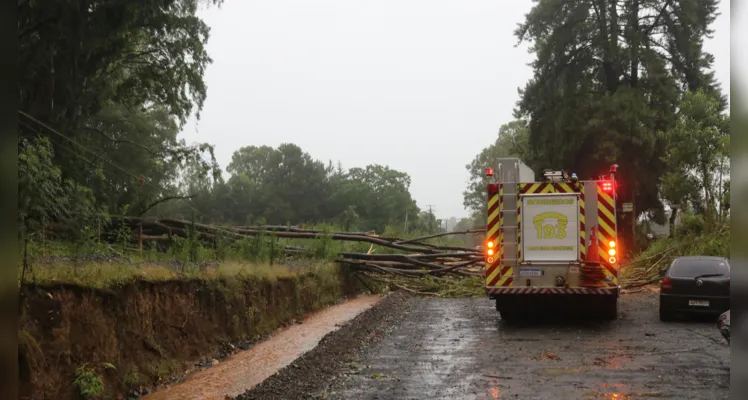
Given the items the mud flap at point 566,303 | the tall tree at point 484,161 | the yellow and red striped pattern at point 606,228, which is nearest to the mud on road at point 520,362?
the mud flap at point 566,303

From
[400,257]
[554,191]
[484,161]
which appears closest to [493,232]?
[554,191]

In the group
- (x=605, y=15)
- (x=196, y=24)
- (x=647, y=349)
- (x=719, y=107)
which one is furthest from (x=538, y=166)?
(x=647, y=349)

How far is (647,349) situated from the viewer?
10414 mm

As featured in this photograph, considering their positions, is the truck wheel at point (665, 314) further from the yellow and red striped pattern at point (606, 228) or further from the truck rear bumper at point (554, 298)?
the yellow and red striped pattern at point (606, 228)

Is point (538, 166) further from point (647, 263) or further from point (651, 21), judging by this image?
point (647, 263)

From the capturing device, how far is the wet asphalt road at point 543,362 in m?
7.58

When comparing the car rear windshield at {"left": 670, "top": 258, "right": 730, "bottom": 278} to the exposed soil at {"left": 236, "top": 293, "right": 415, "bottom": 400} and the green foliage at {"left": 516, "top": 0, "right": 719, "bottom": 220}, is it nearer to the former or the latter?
the exposed soil at {"left": 236, "top": 293, "right": 415, "bottom": 400}

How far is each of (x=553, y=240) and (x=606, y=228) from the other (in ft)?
3.68

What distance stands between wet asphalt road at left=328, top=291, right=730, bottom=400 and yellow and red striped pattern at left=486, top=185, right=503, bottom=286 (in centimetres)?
125

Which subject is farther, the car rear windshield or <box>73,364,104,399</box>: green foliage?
the car rear windshield

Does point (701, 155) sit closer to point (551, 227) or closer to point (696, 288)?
point (696, 288)

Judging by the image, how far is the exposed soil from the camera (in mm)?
7805

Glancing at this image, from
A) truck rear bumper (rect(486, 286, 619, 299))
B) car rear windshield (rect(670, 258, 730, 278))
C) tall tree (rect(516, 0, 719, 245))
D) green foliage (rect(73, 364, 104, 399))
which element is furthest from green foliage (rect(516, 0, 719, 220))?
green foliage (rect(73, 364, 104, 399))

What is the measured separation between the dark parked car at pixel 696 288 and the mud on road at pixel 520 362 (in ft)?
1.27
